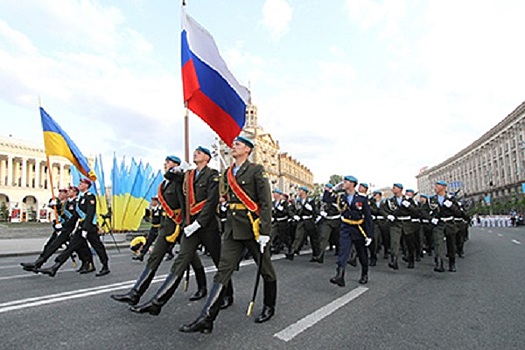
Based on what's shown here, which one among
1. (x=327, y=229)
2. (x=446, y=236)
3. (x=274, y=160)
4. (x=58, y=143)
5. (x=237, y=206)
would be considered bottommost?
(x=446, y=236)

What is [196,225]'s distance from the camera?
4352 millimetres

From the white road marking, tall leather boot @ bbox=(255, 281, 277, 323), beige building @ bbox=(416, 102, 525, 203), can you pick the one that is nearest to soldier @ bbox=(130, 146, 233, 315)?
tall leather boot @ bbox=(255, 281, 277, 323)

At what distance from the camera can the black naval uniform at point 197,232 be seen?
421 cm

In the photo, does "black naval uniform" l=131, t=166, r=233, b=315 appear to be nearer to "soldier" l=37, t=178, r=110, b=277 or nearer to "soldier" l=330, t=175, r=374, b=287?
"soldier" l=330, t=175, r=374, b=287

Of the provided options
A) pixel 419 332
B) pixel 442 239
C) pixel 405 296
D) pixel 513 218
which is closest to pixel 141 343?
pixel 419 332

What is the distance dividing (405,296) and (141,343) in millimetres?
3941

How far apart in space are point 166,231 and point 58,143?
618 cm

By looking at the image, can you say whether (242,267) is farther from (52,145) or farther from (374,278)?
(52,145)

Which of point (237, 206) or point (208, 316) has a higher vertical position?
point (237, 206)

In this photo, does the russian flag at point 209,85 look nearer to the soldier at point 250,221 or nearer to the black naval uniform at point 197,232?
the black naval uniform at point 197,232

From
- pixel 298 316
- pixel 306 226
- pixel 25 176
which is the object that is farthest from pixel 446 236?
pixel 25 176

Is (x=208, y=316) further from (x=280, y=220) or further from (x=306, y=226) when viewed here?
(x=280, y=220)

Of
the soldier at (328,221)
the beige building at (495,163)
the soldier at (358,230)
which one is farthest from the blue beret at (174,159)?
the beige building at (495,163)

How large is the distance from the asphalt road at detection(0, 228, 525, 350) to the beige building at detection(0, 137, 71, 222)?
66017 mm
